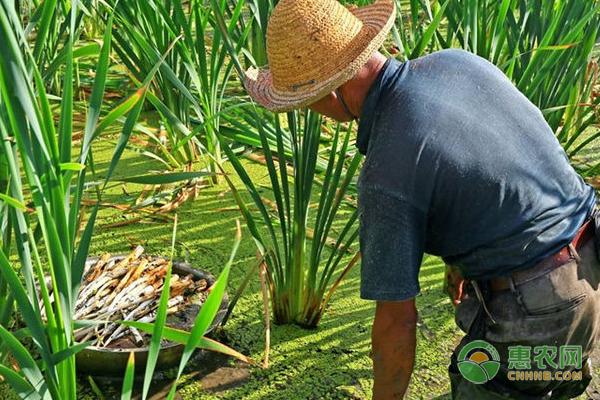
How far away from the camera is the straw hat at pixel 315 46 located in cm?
142

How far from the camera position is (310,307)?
7.43 feet

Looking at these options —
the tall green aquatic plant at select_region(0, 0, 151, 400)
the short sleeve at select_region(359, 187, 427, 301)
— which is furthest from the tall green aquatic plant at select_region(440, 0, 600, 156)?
the tall green aquatic plant at select_region(0, 0, 151, 400)

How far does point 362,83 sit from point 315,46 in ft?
0.32

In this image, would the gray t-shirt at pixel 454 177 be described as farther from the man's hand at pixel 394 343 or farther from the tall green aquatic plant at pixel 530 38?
the tall green aquatic plant at pixel 530 38

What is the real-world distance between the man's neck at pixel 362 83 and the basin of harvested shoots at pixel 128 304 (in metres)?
→ 0.82

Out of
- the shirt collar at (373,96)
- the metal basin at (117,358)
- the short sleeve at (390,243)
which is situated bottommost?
the metal basin at (117,358)

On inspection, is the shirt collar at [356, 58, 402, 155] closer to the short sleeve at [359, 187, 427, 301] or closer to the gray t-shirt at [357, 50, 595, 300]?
the gray t-shirt at [357, 50, 595, 300]

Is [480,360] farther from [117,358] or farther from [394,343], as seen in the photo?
[117,358]

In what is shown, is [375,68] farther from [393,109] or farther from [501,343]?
[501,343]

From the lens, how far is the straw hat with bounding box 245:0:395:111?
1.42m

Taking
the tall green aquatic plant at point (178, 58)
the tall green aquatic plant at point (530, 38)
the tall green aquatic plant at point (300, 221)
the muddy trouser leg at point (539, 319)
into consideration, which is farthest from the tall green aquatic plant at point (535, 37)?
the muddy trouser leg at point (539, 319)

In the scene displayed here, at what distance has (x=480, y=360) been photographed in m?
1.58

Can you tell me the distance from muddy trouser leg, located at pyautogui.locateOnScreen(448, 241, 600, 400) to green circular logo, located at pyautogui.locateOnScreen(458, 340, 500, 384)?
11 millimetres

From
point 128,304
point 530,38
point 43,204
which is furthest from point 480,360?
point 530,38
